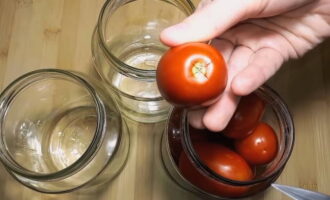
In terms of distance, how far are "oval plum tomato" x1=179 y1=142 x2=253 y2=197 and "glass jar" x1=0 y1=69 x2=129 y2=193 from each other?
0.44ft

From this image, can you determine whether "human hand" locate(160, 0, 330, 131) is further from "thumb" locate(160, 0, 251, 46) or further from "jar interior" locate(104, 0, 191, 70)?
"jar interior" locate(104, 0, 191, 70)

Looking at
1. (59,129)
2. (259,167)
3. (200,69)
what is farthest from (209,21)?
(59,129)

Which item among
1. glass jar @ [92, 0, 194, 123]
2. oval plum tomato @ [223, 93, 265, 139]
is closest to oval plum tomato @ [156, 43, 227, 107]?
oval plum tomato @ [223, 93, 265, 139]

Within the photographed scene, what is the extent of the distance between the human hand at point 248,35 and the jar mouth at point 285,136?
24 mm

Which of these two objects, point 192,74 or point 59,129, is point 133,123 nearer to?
point 59,129

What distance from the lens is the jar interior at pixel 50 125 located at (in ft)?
2.29

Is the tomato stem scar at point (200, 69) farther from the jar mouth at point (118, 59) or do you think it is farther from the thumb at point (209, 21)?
the jar mouth at point (118, 59)

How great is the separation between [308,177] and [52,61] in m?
0.51

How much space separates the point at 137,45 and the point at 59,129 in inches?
8.5

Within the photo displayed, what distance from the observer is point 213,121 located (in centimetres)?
57

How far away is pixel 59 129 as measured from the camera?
0.76 m

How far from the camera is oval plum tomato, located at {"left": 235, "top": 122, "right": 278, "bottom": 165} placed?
2.00ft

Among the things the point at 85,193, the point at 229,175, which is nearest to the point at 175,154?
the point at 229,175

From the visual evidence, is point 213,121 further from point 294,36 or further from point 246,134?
point 294,36
